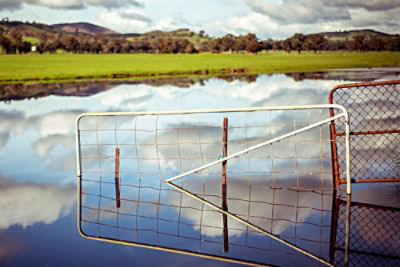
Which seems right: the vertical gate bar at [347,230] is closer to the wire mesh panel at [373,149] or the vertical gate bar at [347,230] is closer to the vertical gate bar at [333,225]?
the vertical gate bar at [333,225]

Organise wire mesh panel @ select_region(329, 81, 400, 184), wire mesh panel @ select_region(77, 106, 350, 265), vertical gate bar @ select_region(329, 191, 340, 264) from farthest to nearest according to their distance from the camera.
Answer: wire mesh panel @ select_region(329, 81, 400, 184), wire mesh panel @ select_region(77, 106, 350, 265), vertical gate bar @ select_region(329, 191, 340, 264)

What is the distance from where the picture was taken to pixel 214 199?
875cm

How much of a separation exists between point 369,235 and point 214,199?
10.1 feet

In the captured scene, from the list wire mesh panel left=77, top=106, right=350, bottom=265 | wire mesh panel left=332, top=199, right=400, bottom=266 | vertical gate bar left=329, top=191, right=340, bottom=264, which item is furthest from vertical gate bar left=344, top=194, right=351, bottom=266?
wire mesh panel left=77, top=106, right=350, bottom=265

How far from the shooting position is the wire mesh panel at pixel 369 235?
20.0 feet

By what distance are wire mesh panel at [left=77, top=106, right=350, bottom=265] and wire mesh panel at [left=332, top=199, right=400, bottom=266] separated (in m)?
0.23

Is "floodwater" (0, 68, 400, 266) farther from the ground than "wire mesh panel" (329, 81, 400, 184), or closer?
closer

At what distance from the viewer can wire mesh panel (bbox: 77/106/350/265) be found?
22.3 feet

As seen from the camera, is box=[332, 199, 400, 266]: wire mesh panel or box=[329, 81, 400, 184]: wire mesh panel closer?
box=[332, 199, 400, 266]: wire mesh panel

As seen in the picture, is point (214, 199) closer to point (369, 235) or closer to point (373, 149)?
point (369, 235)

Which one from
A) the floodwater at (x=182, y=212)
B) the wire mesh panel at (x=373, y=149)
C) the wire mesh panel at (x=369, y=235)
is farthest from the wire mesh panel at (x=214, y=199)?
the wire mesh panel at (x=373, y=149)

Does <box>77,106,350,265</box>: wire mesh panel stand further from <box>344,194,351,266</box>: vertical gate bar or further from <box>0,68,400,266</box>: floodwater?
<box>344,194,351,266</box>: vertical gate bar

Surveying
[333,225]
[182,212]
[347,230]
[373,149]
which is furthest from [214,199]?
[373,149]

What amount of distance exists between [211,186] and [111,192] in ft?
7.24
